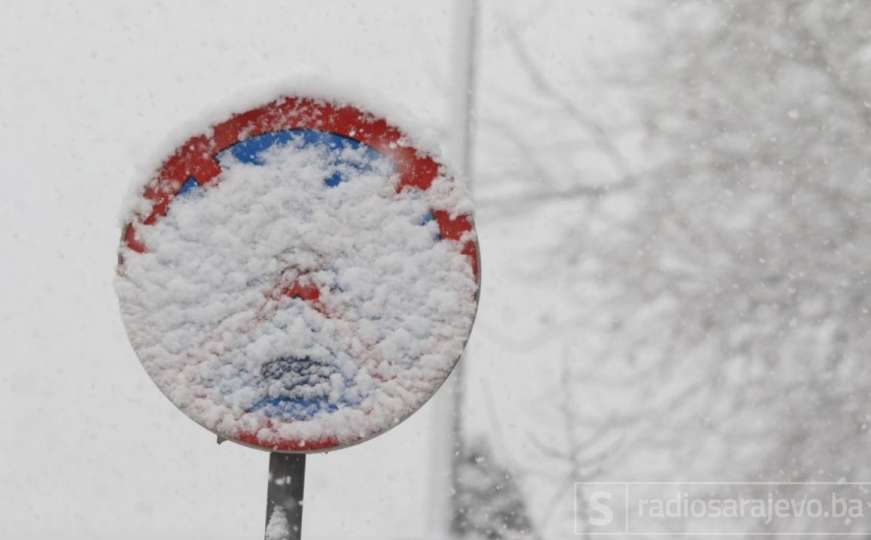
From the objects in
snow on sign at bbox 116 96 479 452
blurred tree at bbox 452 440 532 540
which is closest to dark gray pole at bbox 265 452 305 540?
snow on sign at bbox 116 96 479 452

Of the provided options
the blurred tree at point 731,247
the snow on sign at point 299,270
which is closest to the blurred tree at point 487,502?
the blurred tree at point 731,247

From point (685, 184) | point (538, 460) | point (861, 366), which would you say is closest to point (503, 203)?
point (685, 184)

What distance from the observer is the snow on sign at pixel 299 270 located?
1698 mm

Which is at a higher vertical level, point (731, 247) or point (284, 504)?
point (731, 247)

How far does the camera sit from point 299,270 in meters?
1.76

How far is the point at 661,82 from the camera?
7.83m

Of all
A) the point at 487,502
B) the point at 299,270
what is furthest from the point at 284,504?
the point at 487,502

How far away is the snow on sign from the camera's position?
170 centimetres

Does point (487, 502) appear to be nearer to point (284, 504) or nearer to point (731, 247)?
point (731, 247)

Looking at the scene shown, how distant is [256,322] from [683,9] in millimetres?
7165

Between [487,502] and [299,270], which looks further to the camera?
[487,502]

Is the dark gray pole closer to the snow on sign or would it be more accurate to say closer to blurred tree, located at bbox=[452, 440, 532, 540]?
the snow on sign

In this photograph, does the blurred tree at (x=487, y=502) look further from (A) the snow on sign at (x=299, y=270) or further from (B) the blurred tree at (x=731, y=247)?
(A) the snow on sign at (x=299, y=270)

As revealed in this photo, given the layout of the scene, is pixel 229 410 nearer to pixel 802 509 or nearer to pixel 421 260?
pixel 421 260
